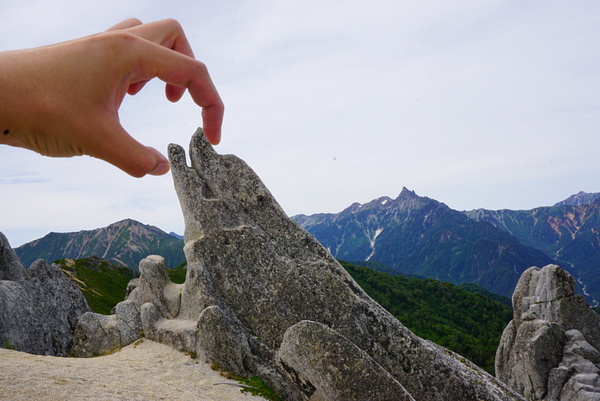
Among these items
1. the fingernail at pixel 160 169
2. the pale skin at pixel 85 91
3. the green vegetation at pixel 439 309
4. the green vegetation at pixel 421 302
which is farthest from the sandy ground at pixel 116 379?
the green vegetation at pixel 439 309

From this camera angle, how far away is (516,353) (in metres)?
24.9

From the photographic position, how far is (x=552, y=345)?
2333 cm

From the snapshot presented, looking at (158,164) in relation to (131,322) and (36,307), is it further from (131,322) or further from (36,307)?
(36,307)

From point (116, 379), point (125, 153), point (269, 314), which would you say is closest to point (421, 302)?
point (269, 314)

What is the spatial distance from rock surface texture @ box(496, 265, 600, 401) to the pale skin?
2545cm

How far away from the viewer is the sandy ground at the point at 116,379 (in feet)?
39.0

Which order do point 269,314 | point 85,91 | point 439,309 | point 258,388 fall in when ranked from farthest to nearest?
point 439,309, point 269,314, point 258,388, point 85,91

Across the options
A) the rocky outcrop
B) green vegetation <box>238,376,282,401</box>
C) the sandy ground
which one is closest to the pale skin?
the sandy ground

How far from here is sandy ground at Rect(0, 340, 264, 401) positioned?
11.9 metres

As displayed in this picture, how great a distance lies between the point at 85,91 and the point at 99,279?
102530 mm

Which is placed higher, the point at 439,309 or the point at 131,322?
the point at 131,322

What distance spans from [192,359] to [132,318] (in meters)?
5.63

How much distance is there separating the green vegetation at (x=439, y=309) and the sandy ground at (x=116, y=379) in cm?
6530

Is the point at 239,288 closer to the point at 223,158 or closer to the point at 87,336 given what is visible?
the point at 223,158
